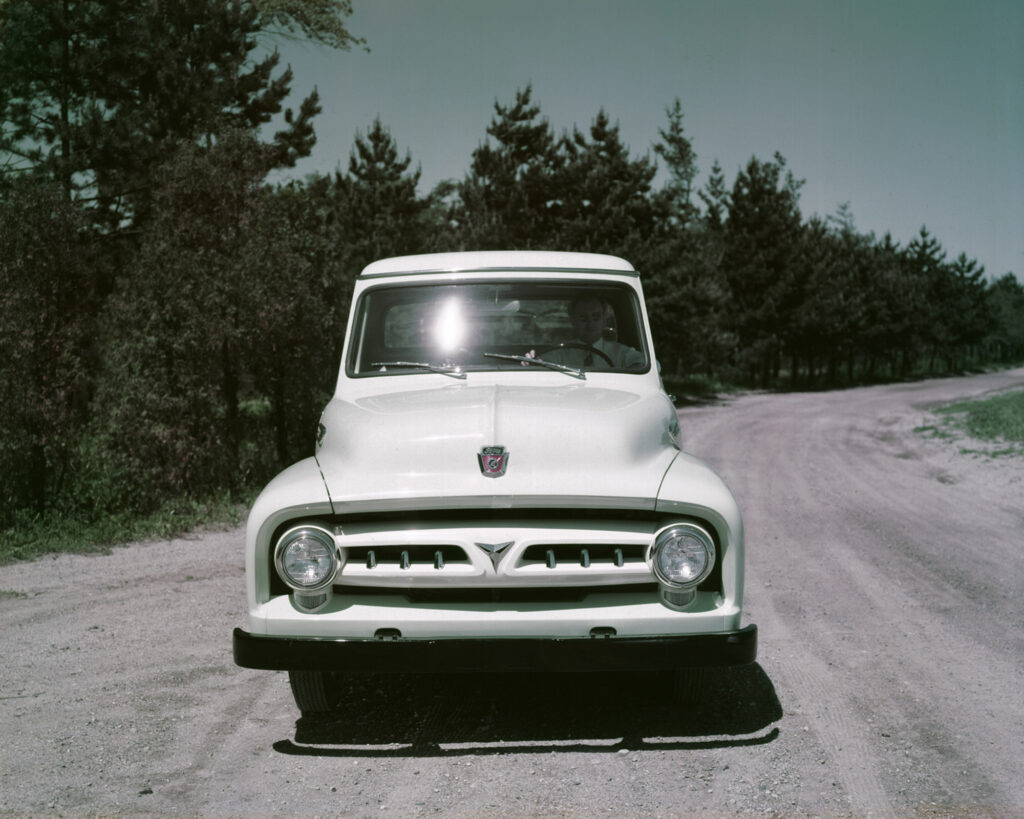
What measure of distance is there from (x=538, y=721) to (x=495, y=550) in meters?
1.11

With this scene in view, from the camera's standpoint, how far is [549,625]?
3480 mm

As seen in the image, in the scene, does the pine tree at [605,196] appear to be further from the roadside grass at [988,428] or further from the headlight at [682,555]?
the headlight at [682,555]

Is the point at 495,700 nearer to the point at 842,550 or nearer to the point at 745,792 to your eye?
the point at 745,792

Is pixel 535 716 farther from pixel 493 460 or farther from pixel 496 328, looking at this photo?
pixel 496 328

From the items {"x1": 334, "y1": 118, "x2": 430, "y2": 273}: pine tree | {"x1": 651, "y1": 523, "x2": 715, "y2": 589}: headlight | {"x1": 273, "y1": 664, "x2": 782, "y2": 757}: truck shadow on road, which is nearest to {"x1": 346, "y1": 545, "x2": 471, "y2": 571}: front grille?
{"x1": 651, "y1": 523, "x2": 715, "y2": 589}: headlight

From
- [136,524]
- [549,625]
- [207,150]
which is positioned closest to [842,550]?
[549,625]

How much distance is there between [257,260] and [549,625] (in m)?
8.78

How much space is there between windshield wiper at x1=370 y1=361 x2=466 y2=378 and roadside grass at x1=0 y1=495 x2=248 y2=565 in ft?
15.6

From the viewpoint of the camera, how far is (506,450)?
12.1 ft

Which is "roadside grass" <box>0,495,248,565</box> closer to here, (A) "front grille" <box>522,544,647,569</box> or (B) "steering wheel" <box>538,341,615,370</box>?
(B) "steering wheel" <box>538,341,615,370</box>

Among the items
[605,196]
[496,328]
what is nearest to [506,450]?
[496,328]

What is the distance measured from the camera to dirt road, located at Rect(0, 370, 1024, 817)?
11.1 feet

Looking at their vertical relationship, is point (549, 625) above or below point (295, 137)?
below

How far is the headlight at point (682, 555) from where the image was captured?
3.52 meters
